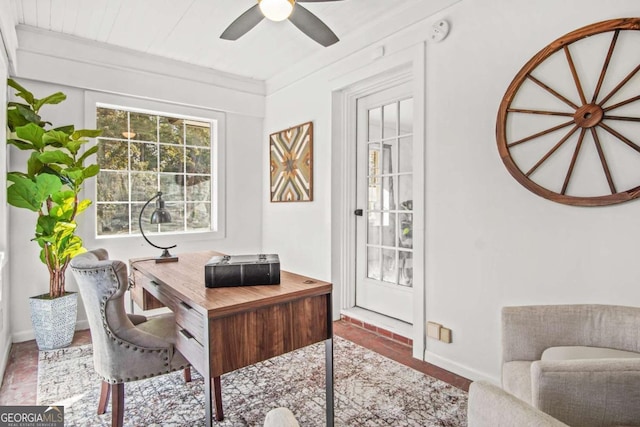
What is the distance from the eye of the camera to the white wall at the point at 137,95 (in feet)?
10.0

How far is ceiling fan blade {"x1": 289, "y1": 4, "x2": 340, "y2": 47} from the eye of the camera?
2217 mm

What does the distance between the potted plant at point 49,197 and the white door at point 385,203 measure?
2.46 meters

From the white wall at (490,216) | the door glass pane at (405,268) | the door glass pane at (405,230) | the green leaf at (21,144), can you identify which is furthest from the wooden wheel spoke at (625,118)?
the green leaf at (21,144)

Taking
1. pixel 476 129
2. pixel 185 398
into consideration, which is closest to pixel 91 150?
pixel 185 398

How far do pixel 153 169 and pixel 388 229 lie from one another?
8.25 feet

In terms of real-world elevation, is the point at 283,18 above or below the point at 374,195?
above

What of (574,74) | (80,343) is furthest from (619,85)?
(80,343)

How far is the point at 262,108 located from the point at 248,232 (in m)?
1.52

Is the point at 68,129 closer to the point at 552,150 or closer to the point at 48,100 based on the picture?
the point at 48,100

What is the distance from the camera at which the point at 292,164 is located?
3930 millimetres

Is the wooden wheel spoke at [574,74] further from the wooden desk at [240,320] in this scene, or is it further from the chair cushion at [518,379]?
the wooden desk at [240,320]

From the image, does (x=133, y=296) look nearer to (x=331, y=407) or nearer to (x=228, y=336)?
(x=228, y=336)

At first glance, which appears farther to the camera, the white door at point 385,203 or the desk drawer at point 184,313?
the white door at point 385,203

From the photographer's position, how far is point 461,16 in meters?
2.37
